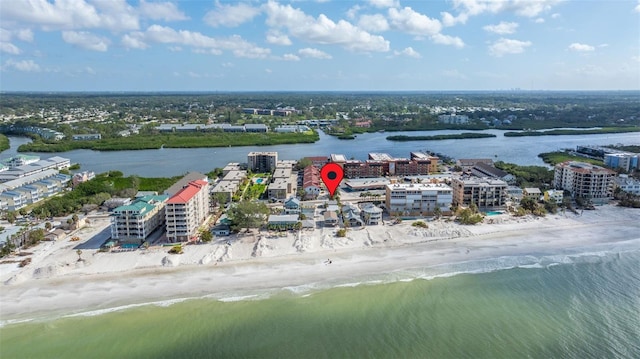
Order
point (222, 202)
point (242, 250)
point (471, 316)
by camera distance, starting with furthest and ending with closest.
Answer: point (222, 202) → point (242, 250) → point (471, 316)

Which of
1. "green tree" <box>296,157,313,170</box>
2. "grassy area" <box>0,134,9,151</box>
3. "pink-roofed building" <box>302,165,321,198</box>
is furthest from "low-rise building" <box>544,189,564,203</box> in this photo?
"grassy area" <box>0,134,9,151</box>

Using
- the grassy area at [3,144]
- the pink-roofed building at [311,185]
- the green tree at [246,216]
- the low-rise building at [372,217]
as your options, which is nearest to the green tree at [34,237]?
the green tree at [246,216]

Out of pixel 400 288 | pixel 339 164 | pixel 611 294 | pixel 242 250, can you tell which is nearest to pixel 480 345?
pixel 400 288

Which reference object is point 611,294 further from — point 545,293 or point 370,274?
point 370,274

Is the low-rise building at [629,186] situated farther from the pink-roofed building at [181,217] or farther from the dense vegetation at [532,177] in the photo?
the pink-roofed building at [181,217]

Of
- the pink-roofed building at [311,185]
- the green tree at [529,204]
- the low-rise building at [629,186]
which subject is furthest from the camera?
the low-rise building at [629,186]
